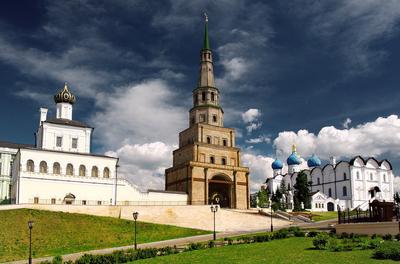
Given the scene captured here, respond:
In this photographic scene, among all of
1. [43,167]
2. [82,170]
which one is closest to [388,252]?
[82,170]

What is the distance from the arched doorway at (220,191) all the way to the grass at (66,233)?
19.0 m

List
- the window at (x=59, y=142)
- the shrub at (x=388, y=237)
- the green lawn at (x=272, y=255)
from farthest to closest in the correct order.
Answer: the window at (x=59, y=142) → the shrub at (x=388, y=237) → the green lawn at (x=272, y=255)

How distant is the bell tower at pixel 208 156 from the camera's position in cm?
5972

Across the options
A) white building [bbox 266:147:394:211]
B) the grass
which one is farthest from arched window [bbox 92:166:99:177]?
white building [bbox 266:147:394:211]

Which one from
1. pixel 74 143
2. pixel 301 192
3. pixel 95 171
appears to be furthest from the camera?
pixel 301 192

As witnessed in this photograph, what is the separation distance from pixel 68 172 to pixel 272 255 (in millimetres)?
34638

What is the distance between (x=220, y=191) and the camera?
63.8 meters

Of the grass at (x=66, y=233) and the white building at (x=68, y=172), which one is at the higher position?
the white building at (x=68, y=172)

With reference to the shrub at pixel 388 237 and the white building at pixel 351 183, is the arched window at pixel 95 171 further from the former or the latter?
the white building at pixel 351 183

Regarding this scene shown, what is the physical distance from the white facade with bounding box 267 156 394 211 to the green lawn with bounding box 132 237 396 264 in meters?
56.8

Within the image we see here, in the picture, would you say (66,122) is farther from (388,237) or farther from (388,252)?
(388,252)

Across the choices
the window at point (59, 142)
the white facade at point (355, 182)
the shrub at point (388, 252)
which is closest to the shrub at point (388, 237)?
the shrub at point (388, 252)

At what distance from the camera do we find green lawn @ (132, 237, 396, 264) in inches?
794

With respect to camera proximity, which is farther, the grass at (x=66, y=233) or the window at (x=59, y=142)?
the window at (x=59, y=142)
